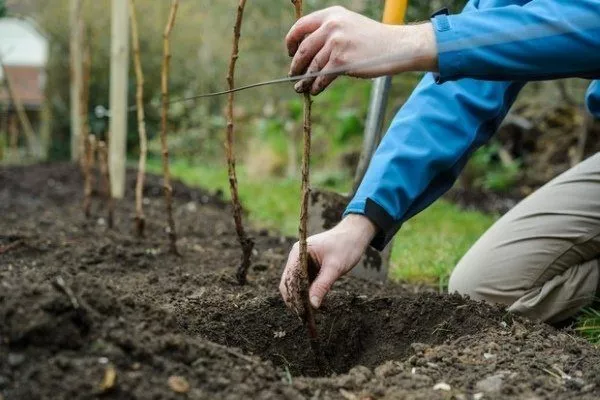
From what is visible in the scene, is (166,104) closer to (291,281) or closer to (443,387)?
(291,281)

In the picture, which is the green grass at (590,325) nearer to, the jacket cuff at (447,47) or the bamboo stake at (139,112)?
the jacket cuff at (447,47)

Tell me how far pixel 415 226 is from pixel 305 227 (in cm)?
352

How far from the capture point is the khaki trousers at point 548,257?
2789 mm

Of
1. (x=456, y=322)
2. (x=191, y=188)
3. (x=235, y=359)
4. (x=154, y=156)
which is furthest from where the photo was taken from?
(x=154, y=156)

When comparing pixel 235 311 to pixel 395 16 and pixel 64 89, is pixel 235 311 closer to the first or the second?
pixel 395 16

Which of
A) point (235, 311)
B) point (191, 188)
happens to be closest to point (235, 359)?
point (235, 311)

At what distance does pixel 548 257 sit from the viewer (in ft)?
→ 9.30

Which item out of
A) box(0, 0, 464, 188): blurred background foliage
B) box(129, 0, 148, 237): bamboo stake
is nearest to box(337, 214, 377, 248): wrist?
box(129, 0, 148, 237): bamboo stake

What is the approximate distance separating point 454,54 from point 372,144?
166 centimetres

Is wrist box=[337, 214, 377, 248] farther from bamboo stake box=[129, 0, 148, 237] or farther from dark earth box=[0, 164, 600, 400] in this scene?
bamboo stake box=[129, 0, 148, 237]

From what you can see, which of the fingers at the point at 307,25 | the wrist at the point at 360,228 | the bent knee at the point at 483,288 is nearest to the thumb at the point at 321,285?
the wrist at the point at 360,228

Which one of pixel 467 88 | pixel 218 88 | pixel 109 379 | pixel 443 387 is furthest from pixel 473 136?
pixel 218 88

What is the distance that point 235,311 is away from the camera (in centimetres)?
228

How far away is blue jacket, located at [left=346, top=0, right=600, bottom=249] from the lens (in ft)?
5.43
